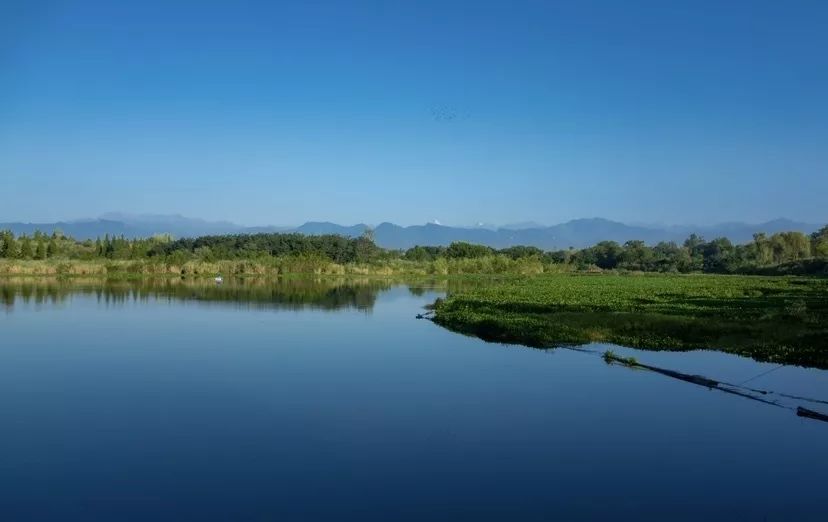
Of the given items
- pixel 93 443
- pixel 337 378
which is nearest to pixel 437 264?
pixel 337 378

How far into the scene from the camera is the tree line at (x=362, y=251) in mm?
83625

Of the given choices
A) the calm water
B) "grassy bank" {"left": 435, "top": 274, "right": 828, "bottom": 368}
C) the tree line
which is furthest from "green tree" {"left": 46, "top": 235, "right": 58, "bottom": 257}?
the calm water

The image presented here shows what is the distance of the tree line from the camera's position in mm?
83625

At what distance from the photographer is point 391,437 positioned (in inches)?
460

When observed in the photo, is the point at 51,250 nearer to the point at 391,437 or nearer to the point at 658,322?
the point at 658,322

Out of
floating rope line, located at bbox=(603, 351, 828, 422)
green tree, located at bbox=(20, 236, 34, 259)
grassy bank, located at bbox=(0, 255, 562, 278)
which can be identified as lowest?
floating rope line, located at bbox=(603, 351, 828, 422)

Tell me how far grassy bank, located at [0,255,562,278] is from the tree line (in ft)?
10.4

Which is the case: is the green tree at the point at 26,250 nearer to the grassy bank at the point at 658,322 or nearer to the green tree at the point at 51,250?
the green tree at the point at 51,250

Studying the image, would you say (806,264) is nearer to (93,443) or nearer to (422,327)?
(422,327)

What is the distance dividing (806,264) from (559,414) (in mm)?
87221

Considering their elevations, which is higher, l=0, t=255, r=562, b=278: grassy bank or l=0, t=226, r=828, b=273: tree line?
l=0, t=226, r=828, b=273: tree line

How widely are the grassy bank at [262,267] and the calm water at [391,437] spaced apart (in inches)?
2059

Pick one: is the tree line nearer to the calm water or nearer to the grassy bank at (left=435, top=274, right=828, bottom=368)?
the grassy bank at (left=435, top=274, right=828, bottom=368)

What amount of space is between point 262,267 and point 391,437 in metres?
71.9
